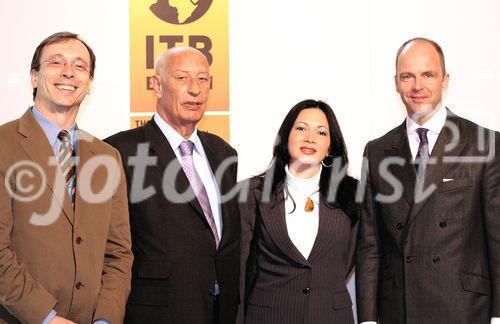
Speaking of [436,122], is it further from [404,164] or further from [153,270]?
[153,270]

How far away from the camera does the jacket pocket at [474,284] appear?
302 cm

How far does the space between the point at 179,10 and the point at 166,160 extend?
1.19 metres

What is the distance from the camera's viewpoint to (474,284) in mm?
3021

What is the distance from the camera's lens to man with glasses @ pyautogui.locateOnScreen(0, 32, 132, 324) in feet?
8.34

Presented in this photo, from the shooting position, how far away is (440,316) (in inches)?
120

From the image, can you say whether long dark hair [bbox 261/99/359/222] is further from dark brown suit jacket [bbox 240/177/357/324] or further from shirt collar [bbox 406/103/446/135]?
shirt collar [bbox 406/103/446/135]

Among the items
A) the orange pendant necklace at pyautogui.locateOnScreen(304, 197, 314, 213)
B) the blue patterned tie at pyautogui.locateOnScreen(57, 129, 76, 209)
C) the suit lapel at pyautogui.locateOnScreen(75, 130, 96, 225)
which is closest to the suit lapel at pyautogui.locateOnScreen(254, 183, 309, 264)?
the orange pendant necklace at pyautogui.locateOnScreen(304, 197, 314, 213)

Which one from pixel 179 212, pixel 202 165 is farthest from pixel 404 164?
pixel 179 212

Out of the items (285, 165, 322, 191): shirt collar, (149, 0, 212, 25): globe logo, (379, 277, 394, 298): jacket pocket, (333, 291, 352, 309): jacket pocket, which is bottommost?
(333, 291, 352, 309): jacket pocket

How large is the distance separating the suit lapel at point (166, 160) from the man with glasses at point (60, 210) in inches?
7.8

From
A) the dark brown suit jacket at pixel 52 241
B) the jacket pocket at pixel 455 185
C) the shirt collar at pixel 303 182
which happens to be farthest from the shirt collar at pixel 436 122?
the dark brown suit jacket at pixel 52 241

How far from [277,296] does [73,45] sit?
151 centimetres

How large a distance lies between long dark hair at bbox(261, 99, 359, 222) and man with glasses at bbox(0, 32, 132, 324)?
92 centimetres

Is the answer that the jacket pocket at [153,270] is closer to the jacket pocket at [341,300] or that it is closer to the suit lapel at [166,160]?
the suit lapel at [166,160]
